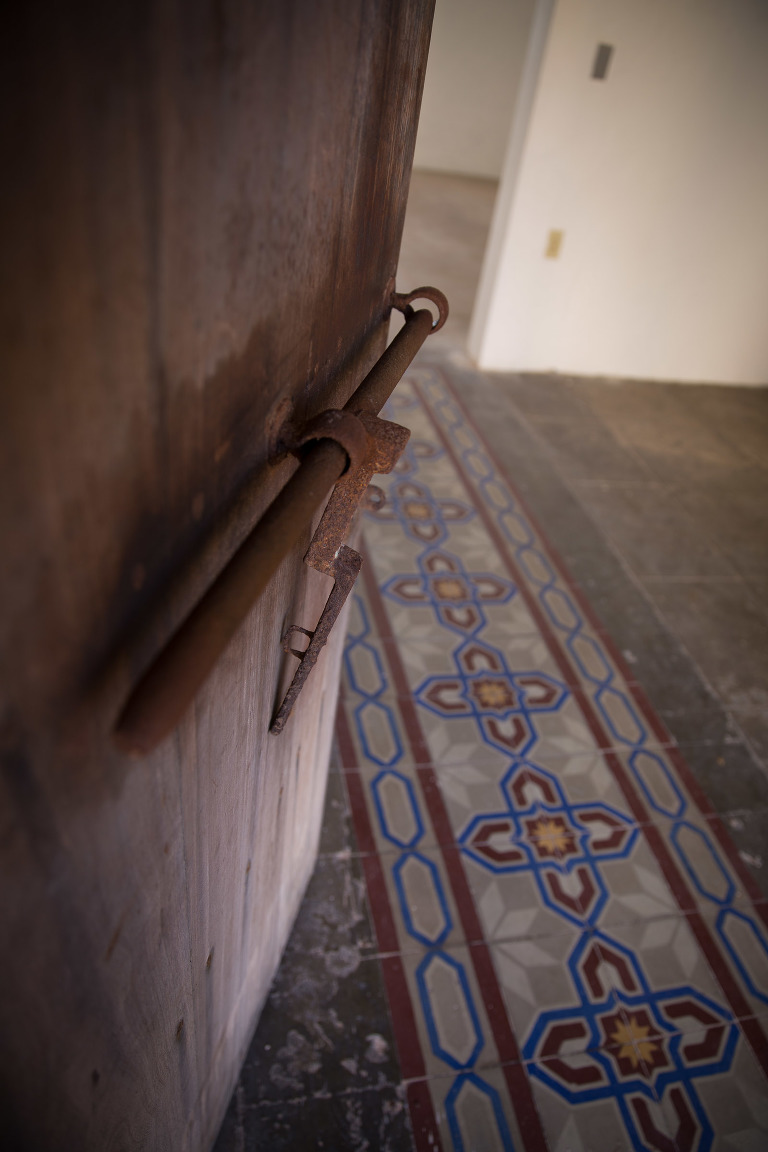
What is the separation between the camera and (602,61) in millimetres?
3357

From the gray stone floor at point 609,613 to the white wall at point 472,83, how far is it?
3.88 m

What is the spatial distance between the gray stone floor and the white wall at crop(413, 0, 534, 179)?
388 centimetres

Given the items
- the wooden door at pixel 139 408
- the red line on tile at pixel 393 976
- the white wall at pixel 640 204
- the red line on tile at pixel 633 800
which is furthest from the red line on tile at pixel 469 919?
the white wall at pixel 640 204

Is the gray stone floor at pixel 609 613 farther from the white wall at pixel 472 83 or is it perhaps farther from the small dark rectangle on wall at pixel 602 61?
the white wall at pixel 472 83

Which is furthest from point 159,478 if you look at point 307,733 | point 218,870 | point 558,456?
point 558,456

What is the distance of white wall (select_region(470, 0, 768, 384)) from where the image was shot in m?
3.37

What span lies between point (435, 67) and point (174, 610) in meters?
9.47

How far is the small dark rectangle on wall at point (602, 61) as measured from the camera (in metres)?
3.34

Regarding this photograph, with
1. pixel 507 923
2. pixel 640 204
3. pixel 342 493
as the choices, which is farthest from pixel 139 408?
pixel 640 204

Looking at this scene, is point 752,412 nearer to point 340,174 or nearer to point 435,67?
point 340,174

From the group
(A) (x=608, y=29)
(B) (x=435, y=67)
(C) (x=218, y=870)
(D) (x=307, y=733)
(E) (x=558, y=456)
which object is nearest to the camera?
(C) (x=218, y=870)

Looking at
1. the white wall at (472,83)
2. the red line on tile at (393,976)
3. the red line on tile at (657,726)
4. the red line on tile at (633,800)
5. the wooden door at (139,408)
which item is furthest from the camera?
the white wall at (472,83)

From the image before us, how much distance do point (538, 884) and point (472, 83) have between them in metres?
8.94

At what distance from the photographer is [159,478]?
42 cm
